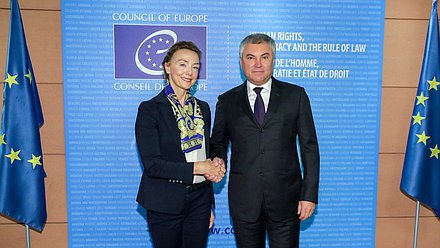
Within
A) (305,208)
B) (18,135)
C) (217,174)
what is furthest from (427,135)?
(18,135)

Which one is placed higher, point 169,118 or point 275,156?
point 169,118

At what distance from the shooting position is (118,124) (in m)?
2.95

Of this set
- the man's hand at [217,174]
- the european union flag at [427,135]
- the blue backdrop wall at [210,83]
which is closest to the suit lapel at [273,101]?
the man's hand at [217,174]

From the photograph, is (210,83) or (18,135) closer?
(18,135)

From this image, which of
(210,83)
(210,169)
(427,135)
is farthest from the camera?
(210,83)

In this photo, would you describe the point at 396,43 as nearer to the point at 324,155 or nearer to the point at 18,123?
the point at 324,155

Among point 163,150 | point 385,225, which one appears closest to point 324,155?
point 385,225

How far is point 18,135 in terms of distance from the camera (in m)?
2.57

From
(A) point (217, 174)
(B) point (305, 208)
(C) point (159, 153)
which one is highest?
(C) point (159, 153)

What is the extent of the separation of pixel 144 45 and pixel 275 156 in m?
1.53

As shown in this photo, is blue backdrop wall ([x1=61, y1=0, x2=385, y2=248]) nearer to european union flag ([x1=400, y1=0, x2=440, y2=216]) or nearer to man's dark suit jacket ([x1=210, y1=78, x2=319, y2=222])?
european union flag ([x1=400, y1=0, x2=440, y2=216])

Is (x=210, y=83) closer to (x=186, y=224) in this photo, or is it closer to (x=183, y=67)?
(x=183, y=67)

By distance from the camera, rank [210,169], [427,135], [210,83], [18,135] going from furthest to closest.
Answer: [210,83], [427,135], [18,135], [210,169]

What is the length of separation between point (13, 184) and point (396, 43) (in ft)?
11.0
